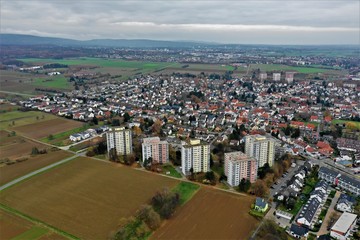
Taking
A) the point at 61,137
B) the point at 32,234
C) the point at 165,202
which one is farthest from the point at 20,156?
the point at 165,202

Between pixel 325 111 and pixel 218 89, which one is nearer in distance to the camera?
pixel 325 111

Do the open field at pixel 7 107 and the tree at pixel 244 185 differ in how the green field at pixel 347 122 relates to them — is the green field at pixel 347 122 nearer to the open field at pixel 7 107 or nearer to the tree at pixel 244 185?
the tree at pixel 244 185

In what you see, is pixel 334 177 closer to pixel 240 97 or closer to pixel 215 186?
pixel 215 186

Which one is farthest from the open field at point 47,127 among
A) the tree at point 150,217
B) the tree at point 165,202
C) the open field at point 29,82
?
the open field at point 29,82

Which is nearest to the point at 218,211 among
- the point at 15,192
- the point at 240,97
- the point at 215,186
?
the point at 215,186

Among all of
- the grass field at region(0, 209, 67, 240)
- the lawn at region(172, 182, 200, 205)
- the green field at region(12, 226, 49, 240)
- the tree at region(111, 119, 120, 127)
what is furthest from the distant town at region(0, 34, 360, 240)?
the green field at region(12, 226, 49, 240)

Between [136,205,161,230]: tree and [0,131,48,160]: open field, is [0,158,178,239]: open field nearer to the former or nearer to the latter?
[136,205,161,230]: tree

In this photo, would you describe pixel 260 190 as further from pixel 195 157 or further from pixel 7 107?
pixel 7 107
